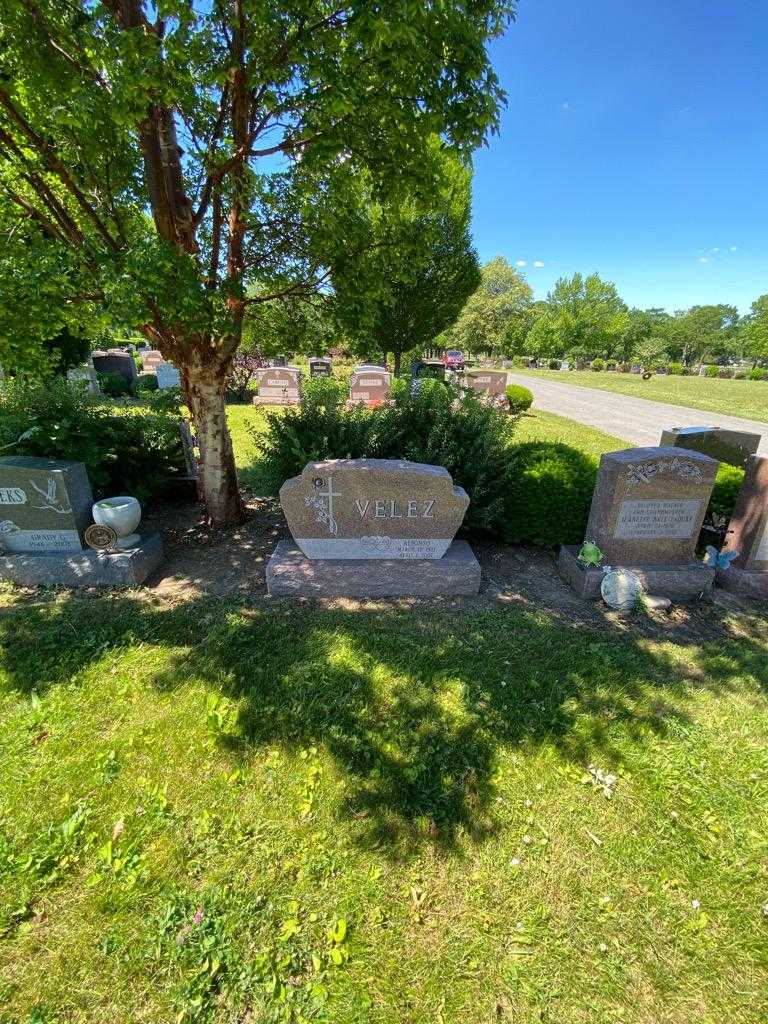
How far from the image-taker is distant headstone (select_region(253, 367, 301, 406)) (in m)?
16.6

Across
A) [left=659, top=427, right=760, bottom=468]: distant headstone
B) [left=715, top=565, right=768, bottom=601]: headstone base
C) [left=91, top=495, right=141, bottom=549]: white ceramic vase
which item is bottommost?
[left=715, top=565, right=768, bottom=601]: headstone base

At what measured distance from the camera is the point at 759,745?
2.99 m

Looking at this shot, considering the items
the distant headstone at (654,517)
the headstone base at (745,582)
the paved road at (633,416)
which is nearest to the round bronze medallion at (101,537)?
the distant headstone at (654,517)

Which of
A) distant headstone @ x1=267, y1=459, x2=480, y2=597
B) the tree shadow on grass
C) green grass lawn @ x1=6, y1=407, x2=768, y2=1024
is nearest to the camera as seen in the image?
green grass lawn @ x1=6, y1=407, x2=768, y2=1024

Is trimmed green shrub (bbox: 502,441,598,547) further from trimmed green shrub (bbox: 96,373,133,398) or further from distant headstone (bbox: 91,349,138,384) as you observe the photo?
distant headstone (bbox: 91,349,138,384)

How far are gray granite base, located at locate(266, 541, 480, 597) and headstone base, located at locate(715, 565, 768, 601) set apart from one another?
2848 mm

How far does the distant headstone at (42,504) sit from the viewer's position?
4.55 metres

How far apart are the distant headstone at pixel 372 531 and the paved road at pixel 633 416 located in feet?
36.6

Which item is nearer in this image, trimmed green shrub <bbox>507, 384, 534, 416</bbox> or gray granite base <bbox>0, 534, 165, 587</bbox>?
gray granite base <bbox>0, 534, 165, 587</bbox>

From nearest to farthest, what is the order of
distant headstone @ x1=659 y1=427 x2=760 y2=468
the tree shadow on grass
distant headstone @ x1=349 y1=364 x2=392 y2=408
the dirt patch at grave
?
the tree shadow on grass → the dirt patch at grave → distant headstone @ x1=659 y1=427 x2=760 y2=468 → distant headstone @ x1=349 y1=364 x2=392 y2=408

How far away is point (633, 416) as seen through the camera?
62.1ft

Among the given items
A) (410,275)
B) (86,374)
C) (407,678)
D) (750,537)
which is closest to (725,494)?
(750,537)

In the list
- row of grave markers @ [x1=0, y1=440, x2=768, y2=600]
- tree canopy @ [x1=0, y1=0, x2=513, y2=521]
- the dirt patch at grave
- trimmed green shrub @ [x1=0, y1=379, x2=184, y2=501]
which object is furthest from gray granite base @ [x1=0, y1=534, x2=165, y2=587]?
tree canopy @ [x1=0, y1=0, x2=513, y2=521]

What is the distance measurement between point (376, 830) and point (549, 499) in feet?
13.4
